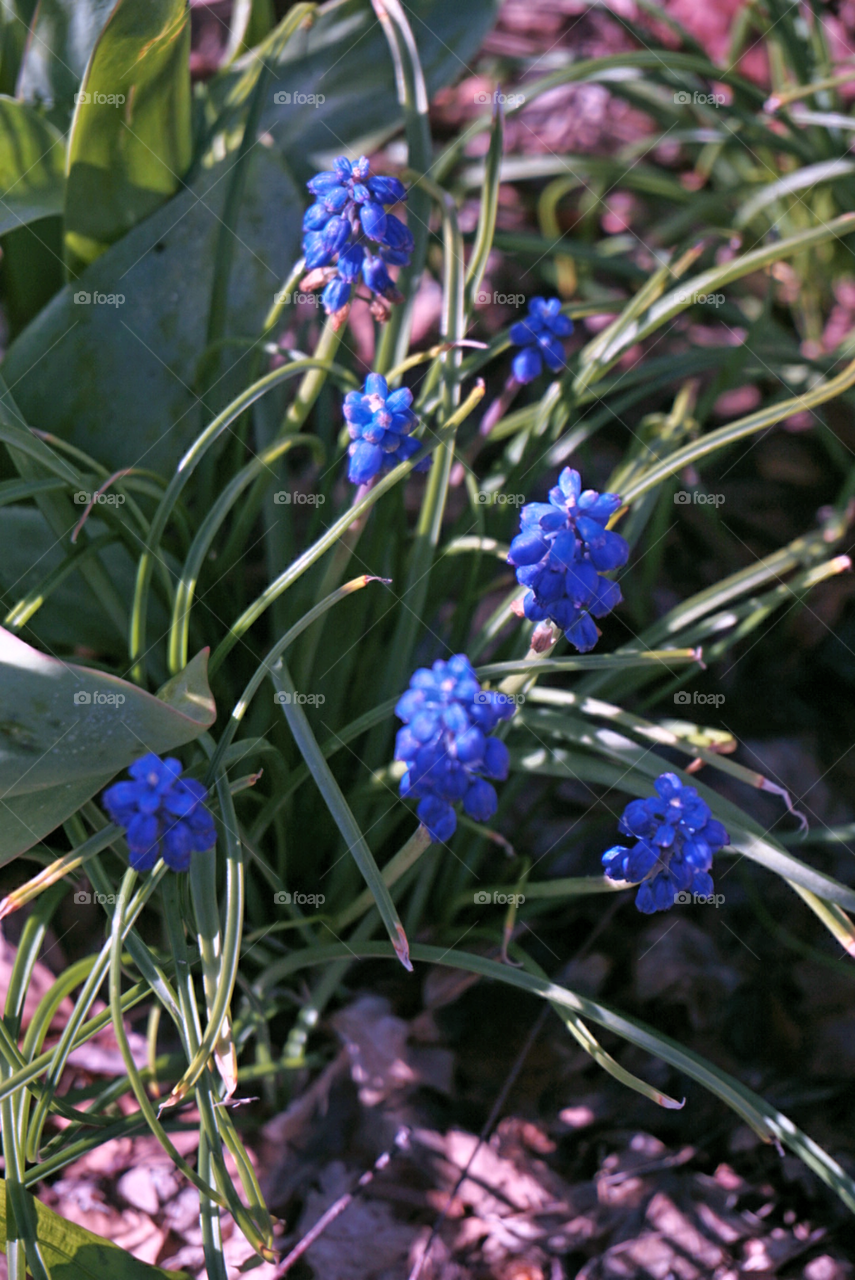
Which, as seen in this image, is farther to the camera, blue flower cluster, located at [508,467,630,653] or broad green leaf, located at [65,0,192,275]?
broad green leaf, located at [65,0,192,275]

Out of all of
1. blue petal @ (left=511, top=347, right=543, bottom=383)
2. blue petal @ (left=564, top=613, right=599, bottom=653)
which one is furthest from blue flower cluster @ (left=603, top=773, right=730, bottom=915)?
blue petal @ (left=511, top=347, right=543, bottom=383)

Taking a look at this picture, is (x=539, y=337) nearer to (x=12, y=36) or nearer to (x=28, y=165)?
(x=28, y=165)

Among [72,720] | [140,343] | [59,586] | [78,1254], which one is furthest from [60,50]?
[78,1254]

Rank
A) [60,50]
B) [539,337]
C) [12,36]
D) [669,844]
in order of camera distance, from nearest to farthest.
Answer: [669,844], [539,337], [60,50], [12,36]

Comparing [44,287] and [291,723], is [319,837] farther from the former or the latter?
[44,287]

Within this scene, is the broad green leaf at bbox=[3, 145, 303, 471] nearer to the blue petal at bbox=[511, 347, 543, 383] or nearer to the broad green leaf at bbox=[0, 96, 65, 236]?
the broad green leaf at bbox=[0, 96, 65, 236]
